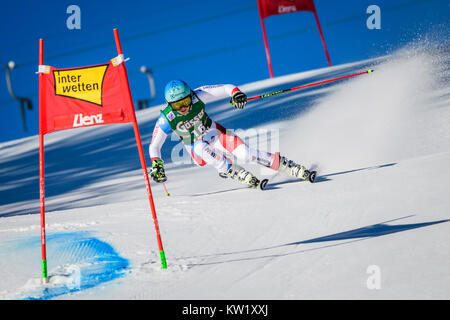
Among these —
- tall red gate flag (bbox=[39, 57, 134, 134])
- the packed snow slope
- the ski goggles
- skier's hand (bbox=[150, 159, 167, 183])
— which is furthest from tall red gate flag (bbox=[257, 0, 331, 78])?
tall red gate flag (bbox=[39, 57, 134, 134])

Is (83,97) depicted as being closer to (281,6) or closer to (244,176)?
(244,176)

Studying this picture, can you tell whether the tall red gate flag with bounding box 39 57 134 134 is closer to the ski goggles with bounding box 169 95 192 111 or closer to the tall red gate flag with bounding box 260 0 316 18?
the ski goggles with bounding box 169 95 192 111

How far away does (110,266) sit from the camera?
4.08 meters

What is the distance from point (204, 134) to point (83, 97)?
230cm

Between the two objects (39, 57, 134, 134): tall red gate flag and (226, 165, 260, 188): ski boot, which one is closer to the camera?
(39, 57, 134, 134): tall red gate flag

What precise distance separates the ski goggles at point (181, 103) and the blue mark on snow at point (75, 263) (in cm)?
164

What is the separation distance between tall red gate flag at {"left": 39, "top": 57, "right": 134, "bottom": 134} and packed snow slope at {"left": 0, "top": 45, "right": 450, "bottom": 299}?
1165mm

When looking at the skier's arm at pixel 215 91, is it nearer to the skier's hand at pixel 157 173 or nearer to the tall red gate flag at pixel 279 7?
the skier's hand at pixel 157 173

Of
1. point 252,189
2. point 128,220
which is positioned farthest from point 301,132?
point 128,220

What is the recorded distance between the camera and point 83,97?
3977 millimetres

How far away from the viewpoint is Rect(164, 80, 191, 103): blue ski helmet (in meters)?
5.60

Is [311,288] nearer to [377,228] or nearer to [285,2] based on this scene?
[377,228]

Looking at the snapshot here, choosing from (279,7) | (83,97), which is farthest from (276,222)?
(279,7)
